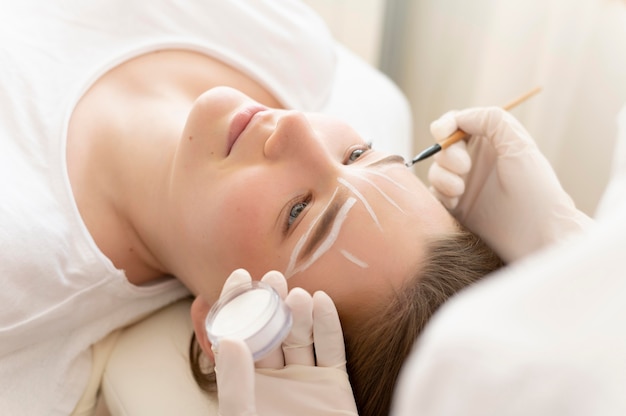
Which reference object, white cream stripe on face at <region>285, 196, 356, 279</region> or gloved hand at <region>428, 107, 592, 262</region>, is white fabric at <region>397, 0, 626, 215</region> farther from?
white cream stripe on face at <region>285, 196, 356, 279</region>

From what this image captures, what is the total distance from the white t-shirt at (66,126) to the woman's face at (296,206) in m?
0.22

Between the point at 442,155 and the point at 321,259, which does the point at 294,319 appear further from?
the point at 442,155

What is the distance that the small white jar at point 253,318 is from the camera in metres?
0.87

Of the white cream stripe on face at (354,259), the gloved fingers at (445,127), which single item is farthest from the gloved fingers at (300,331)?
the gloved fingers at (445,127)

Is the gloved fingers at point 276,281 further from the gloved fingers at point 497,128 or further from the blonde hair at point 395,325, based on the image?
the gloved fingers at point 497,128

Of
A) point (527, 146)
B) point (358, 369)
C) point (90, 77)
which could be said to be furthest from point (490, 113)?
point (90, 77)

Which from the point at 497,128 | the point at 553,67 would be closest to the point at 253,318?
the point at 497,128

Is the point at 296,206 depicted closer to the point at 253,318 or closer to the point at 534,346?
the point at 253,318

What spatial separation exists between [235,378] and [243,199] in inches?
11.6

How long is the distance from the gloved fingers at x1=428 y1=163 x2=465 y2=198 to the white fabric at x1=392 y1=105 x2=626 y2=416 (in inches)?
30.5

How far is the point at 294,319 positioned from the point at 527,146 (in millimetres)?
627

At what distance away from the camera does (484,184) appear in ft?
4.54

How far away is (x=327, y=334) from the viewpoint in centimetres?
98

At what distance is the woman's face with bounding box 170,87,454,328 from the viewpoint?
3.33 ft
